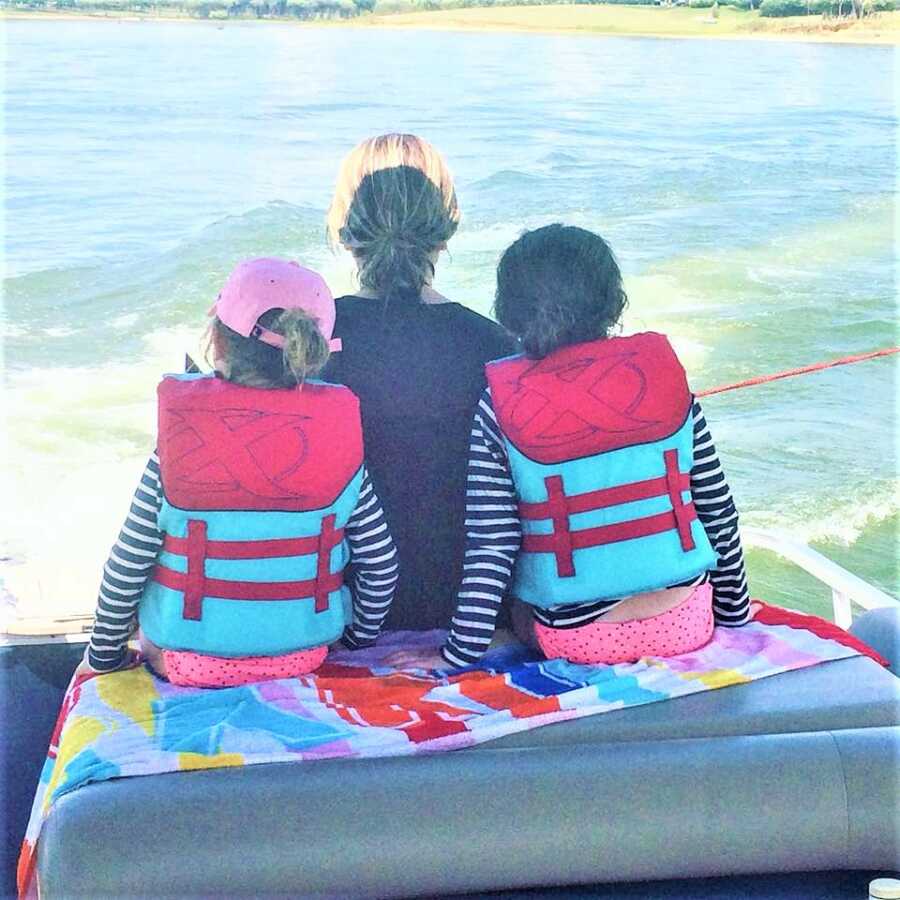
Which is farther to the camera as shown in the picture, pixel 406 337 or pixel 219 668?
pixel 406 337

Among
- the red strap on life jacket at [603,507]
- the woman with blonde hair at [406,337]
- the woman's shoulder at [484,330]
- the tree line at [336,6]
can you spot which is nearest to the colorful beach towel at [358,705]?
the red strap on life jacket at [603,507]

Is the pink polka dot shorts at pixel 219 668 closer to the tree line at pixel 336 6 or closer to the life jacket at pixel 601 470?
the life jacket at pixel 601 470

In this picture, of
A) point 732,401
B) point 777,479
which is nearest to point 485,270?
point 732,401

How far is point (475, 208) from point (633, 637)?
698cm

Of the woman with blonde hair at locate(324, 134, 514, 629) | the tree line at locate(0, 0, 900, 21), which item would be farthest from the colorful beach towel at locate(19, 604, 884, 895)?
the tree line at locate(0, 0, 900, 21)

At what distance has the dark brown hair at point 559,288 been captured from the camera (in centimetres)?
145

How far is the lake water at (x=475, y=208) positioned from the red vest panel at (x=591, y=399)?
2.99ft

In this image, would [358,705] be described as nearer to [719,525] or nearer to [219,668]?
[219,668]

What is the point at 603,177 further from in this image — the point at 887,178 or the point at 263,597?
the point at 263,597

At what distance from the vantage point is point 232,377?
4.51 feet

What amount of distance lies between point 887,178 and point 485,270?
409 centimetres

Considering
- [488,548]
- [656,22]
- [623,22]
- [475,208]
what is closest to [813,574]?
[488,548]

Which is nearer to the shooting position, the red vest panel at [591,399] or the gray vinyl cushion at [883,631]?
the red vest panel at [591,399]

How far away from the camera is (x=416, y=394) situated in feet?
5.12
